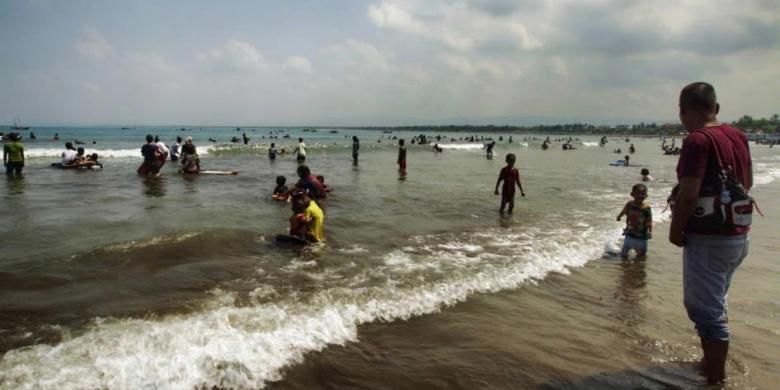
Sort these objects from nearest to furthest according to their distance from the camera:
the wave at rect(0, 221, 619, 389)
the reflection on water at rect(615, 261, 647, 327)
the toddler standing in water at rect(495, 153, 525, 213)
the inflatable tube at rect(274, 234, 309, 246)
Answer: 1. the wave at rect(0, 221, 619, 389)
2. the reflection on water at rect(615, 261, 647, 327)
3. the inflatable tube at rect(274, 234, 309, 246)
4. the toddler standing in water at rect(495, 153, 525, 213)

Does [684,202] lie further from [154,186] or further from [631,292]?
[154,186]

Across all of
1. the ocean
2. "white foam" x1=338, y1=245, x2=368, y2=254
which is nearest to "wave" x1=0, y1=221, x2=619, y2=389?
the ocean

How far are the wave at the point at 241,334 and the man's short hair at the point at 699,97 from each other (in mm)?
3518

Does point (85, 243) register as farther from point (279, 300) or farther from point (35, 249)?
point (279, 300)

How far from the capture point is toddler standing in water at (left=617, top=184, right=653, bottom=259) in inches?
316

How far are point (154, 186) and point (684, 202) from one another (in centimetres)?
1754

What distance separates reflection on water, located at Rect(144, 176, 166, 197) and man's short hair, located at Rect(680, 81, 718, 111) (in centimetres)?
1484

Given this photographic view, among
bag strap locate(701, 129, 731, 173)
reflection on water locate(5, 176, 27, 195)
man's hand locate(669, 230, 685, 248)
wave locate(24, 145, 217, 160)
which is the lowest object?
reflection on water locate(5, 176, 27, 195)

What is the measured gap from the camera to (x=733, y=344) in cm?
474

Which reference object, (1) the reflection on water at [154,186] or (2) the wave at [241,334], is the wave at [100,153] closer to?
(1) the reflection on water at [154,186]

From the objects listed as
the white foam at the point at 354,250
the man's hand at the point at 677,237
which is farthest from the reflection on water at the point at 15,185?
the man's hand at the point at 677,237

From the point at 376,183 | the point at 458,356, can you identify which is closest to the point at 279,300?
the point at 458,356

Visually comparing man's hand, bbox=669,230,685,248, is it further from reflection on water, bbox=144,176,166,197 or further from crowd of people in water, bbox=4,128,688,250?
reflection on water, bbox=144,176,166,197

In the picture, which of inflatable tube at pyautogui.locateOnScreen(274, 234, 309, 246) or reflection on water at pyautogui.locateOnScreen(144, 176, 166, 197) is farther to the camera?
reflection on water at pyautogui.locateOnScreen(144, 176, 166, 197)
